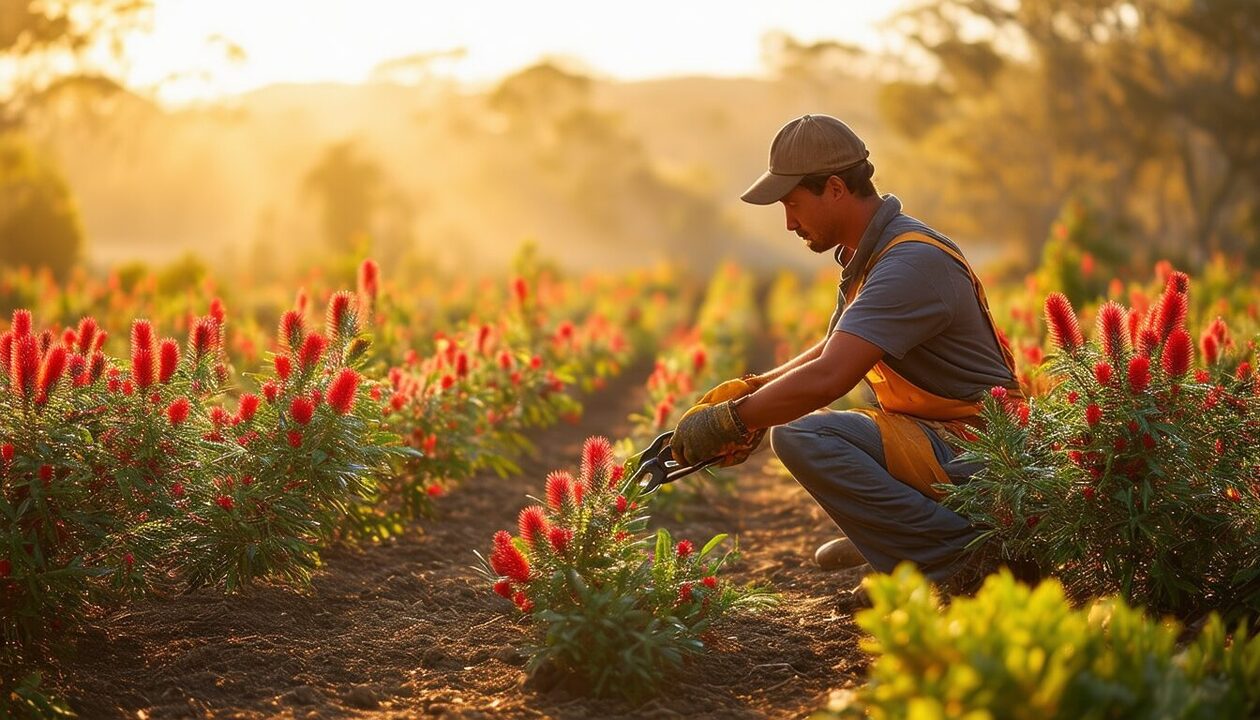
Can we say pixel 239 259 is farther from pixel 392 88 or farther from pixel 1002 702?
pixel 392 88

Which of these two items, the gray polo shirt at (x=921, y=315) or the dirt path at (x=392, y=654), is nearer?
the dirt path at (x=392, y=654)

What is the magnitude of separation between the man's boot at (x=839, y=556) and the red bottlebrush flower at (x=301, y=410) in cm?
207

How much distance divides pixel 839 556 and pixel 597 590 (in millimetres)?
1656

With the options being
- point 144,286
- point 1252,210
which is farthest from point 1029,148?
point 144,286

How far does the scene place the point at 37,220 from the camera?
18625mm

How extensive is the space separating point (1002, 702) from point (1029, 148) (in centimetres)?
3935

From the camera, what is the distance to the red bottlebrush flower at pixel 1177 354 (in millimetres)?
3100

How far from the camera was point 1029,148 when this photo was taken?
127 feet

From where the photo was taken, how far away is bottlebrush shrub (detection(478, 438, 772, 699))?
317 centimetres

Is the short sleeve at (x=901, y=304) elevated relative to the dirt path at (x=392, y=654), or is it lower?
elevated

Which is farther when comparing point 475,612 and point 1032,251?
point 1032,251

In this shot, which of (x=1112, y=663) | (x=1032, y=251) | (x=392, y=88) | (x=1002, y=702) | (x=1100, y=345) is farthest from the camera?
(x=392, y=88)

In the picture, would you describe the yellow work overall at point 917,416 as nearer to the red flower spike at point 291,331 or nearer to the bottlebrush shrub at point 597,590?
the bottlebrush shrub at point 597,590

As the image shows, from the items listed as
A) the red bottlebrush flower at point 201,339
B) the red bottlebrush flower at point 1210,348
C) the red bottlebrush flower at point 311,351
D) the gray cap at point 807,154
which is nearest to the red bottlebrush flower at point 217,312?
the red bottlebrush flower at point 201,339
